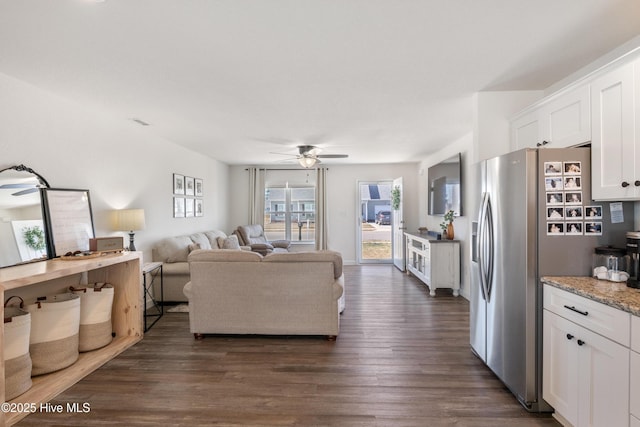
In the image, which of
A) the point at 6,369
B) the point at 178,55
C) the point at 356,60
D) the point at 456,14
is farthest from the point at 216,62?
the point at 6,369

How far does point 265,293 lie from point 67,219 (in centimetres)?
206

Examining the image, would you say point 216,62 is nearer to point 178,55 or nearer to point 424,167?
point 178,55

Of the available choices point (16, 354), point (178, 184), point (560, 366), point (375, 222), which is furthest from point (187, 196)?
point (560, 366)

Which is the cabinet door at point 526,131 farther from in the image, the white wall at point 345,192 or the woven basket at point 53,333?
the white wall at point 345,192

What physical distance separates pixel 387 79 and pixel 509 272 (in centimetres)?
183

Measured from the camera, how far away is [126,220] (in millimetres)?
3568

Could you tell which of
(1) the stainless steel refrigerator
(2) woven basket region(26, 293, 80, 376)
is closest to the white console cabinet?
(1) the stainless steel refrigerator

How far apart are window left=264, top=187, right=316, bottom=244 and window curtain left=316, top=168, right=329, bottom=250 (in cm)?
24

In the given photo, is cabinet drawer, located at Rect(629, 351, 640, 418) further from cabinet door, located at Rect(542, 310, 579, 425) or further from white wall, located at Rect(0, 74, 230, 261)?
white wall, located at Rect(0, 74, 230, 261)

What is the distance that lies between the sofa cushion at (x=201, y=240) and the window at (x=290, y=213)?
7.85 feet

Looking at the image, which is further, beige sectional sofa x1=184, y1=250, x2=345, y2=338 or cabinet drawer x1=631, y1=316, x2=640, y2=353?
beige sectional sofa x1=184, y1=250, x2=345, y2=338

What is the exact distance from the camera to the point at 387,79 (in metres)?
2.64

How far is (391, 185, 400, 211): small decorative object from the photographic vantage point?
7.13 m

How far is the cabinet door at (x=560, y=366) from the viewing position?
1812 millimetres
